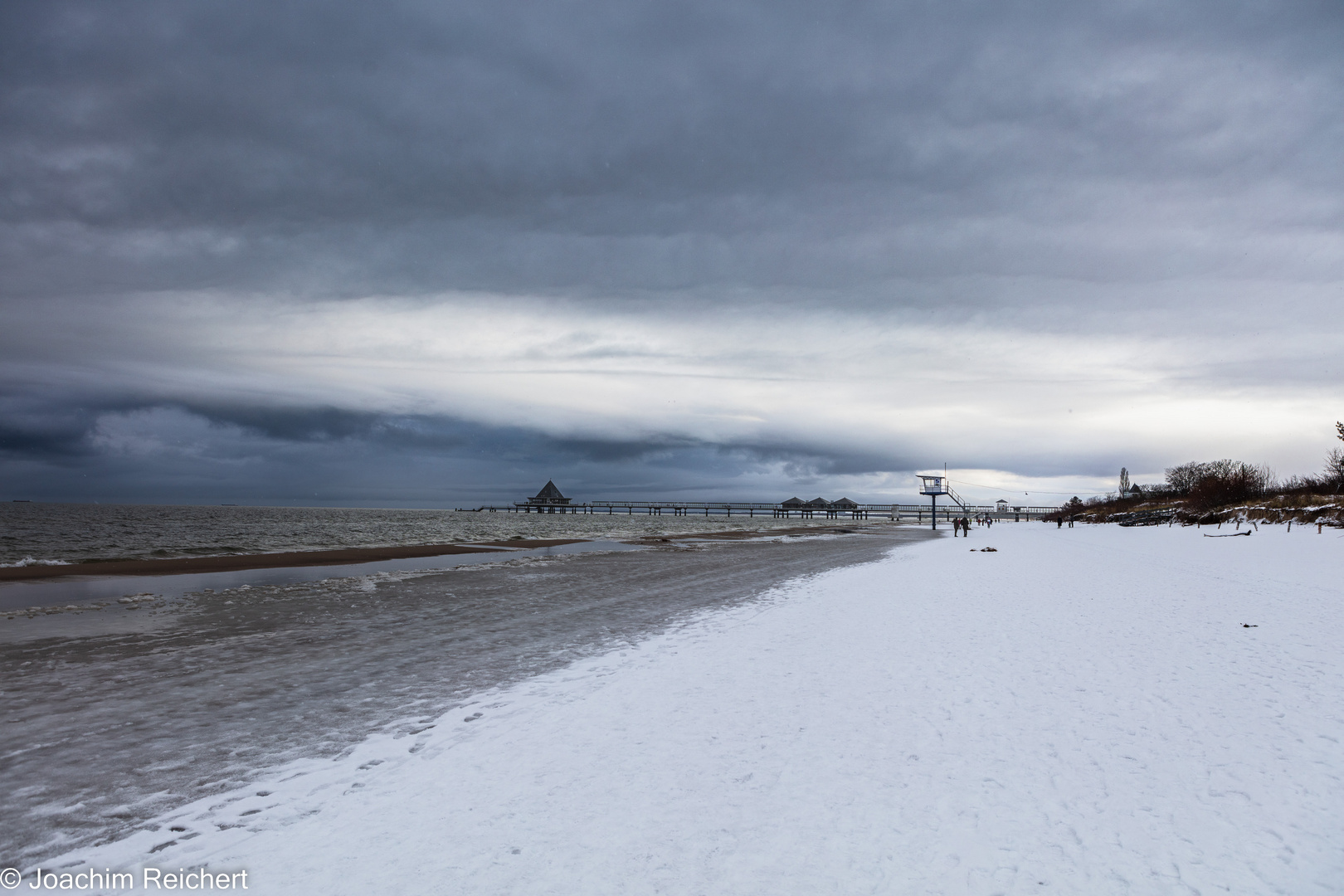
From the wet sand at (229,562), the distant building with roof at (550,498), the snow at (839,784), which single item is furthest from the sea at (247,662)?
the distant building with roof at (550,498)

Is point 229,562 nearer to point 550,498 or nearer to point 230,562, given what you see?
point 230,562

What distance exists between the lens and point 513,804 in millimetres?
4477

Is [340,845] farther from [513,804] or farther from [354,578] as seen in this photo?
[354,578]

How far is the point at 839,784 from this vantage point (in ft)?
15.6

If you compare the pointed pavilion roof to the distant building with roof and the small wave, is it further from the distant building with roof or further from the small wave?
the small wave

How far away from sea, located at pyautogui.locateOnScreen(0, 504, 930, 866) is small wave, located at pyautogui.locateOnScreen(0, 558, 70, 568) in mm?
5566

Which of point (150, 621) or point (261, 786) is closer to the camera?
point (261, 786)

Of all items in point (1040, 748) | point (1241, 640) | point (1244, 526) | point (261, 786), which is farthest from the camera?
point (1244, 526)

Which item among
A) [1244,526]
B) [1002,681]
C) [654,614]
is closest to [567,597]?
[654,614]

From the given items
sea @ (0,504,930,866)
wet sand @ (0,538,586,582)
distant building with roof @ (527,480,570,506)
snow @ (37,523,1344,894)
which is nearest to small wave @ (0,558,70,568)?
wet sand @ (0,538,586,582)

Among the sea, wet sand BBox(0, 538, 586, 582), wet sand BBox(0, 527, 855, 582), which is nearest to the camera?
the sea

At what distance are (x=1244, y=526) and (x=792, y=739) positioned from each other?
160 ft

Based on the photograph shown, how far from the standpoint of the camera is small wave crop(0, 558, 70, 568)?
2247 cm

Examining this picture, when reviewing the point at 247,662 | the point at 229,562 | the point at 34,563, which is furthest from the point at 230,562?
the point at 247,662
